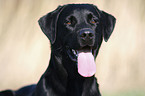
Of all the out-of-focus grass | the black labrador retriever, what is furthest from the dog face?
the out-of-focus grass

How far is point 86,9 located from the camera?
3982 millimetres

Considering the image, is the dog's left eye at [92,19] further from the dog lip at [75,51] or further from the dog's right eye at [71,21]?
the dog lip at [75,51]

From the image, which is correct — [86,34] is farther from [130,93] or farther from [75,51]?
[130,93]

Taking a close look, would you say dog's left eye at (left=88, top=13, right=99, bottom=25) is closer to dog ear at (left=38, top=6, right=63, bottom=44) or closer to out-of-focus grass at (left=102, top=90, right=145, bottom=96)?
dog ear at (left=38, top=6, right=63, bottom=44)

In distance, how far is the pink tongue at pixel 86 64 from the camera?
3.69 meters

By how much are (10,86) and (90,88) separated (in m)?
4.12

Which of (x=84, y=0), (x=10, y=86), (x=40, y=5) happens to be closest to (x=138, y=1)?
(x=84, y=0)

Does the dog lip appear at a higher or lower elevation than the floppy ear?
lower

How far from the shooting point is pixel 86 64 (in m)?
3.71

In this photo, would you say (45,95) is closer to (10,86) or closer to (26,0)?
(10,86)

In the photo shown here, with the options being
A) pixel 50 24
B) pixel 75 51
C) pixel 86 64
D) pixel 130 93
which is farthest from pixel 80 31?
pixel 130 93

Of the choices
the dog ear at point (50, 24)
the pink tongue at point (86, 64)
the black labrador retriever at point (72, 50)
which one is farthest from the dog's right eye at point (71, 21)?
the pink tongue at point (86, 64)

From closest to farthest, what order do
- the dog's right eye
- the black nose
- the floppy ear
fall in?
the black nose
the dog's right eye
the floppy ear

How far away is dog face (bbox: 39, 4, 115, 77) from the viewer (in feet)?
12.1
